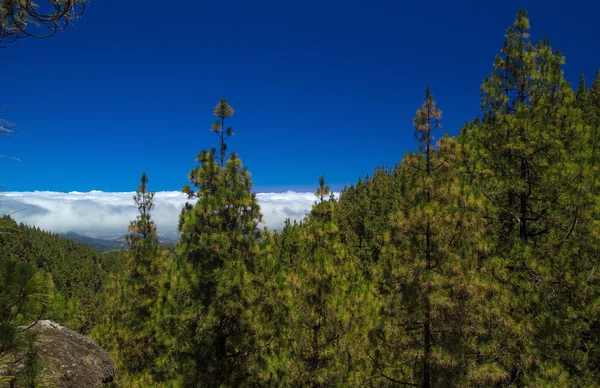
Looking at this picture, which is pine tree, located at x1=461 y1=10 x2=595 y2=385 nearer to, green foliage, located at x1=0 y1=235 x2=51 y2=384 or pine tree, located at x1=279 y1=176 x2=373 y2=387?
pine tree, located at x1=279 y1=176 x2=373 y2=387

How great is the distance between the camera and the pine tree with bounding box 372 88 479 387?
851cm

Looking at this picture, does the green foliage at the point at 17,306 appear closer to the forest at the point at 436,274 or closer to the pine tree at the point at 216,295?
the forest at the point at 436,274

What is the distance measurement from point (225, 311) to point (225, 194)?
3.48 meters

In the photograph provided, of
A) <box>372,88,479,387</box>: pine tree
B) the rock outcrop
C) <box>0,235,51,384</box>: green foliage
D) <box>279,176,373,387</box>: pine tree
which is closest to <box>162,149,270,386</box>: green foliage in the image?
<box>279,176,373,387</box>: pine tree

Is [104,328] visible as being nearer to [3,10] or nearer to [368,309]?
[368,309]

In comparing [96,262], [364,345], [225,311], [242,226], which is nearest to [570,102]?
[364,345]

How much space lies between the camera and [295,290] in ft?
35.8

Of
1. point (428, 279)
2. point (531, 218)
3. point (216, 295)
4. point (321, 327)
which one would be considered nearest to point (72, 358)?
point (216, 295)

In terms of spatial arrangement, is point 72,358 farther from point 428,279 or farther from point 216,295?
point 428,279

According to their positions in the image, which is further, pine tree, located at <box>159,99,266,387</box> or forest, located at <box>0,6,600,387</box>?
pine tree, located at <box>159,99,266,387</box>

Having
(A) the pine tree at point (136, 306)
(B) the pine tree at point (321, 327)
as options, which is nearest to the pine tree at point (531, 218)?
(B) the pine tree at point (321, 327)

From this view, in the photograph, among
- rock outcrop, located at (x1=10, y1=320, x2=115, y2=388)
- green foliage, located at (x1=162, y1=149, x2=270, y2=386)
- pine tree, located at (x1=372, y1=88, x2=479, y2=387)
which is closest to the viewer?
rock outcrop, located at (x1=10, y1=320, x2=115, y2=388)

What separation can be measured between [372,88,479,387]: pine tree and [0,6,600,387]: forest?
4 cm

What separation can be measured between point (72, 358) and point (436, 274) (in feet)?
29.7
